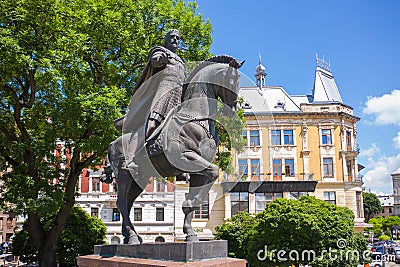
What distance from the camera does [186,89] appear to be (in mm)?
6605

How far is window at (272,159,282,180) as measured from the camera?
134ft

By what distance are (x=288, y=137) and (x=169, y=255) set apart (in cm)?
3777

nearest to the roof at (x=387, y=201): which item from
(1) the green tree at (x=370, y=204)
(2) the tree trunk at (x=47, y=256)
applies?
(1) the green tree at (x=370, y=204)

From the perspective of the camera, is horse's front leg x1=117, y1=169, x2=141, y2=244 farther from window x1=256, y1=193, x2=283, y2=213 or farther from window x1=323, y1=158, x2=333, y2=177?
window x1=323, y1=158, x2=333, y2=177

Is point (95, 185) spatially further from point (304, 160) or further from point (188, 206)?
point (188, 206)

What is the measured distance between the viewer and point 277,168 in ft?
136

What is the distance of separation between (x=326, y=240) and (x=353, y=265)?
1413mm

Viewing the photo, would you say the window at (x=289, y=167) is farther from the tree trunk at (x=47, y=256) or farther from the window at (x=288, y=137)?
the tree trunk at (x=47, y=256)

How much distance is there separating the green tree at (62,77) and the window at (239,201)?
2414 cm

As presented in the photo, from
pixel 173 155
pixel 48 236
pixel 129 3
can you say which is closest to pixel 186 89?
pixel 173 155

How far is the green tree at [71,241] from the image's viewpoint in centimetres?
1894

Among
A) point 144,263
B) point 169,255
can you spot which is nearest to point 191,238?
point 169,255

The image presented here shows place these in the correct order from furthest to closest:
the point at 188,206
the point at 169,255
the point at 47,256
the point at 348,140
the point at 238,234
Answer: the point at 348,140
the point at 238,234
the point at 47,256
the point at 188,206
the point at 169,255

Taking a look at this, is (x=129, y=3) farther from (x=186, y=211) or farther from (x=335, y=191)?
(x=335, y=191)
